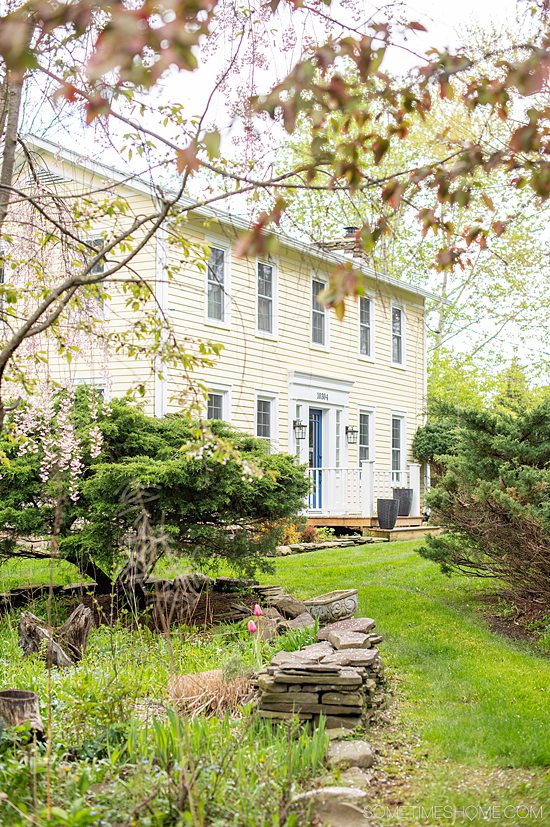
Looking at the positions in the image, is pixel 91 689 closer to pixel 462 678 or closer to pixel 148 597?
pixel 462 678

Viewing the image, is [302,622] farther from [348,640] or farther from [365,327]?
[365,327]

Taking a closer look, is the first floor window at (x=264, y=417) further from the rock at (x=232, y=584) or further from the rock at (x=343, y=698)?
the rock at (x=343, y=698)

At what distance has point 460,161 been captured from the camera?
3.37 m

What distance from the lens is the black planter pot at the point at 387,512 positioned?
55.9 ft

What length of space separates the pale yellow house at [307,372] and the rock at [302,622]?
653cm

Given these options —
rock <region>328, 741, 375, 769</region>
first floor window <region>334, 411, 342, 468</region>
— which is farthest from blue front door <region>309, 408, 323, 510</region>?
rock <region>328, 741, 375, 769</region>

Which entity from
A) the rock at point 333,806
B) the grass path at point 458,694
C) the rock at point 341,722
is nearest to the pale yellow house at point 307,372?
the grass path at point 458,694

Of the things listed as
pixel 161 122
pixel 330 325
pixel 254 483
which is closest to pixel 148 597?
pixel 254 483

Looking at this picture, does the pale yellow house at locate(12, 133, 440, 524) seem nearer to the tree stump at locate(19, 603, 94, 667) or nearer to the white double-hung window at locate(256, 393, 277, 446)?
the white double-hung window at locate(256, 393, 277, 446)

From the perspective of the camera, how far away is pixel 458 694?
5676 millimetres

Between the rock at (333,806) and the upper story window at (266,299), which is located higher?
the upper story window at (266,299)

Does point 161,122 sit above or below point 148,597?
above

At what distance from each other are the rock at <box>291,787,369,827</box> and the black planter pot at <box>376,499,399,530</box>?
13.5m

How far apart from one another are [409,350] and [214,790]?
60.1 feet
